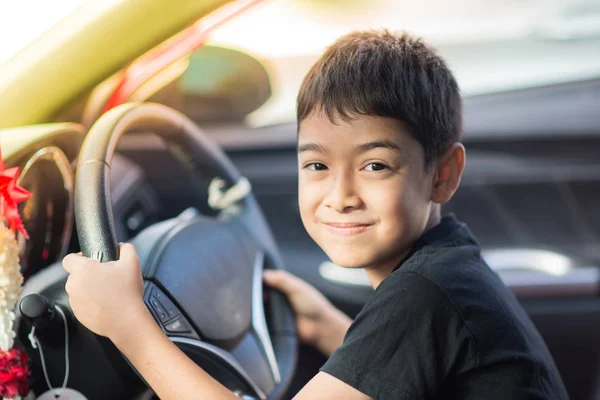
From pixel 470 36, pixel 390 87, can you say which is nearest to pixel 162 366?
A: pixel 390 87

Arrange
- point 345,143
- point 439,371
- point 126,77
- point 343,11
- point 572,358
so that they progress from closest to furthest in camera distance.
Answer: point 439,371 → point 345,143 → point 126,77 → point 572,358 → point 343,11

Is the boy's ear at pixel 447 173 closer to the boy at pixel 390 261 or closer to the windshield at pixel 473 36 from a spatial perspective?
the boy at pixel 390 261

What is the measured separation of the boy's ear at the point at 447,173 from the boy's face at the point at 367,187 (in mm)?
44

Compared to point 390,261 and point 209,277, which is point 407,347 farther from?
point 209,277

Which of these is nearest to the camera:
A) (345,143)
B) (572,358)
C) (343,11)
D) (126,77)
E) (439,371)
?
(439,371)

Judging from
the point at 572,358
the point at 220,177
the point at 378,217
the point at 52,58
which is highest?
the point at 52,58

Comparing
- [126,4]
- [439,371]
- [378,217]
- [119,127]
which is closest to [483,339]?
[439,371]

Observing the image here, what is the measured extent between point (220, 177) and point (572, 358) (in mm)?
938

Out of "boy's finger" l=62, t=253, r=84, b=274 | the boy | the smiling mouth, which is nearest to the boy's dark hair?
the boy

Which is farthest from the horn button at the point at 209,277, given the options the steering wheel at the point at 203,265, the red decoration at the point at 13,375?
the red decoration at the point at 13,375

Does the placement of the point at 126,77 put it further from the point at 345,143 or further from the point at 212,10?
the point at 345,143

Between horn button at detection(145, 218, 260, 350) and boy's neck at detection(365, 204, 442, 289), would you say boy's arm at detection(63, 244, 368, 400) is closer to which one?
horn button at detection(145, 218, 260, 350)

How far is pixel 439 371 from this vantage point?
0.92 m

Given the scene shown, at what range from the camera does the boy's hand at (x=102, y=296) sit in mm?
939
